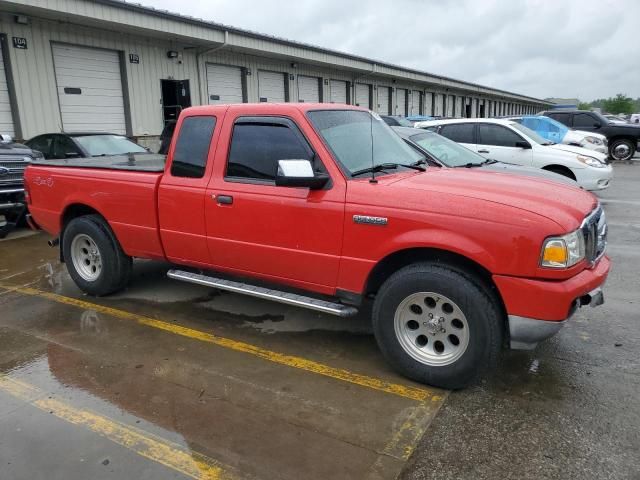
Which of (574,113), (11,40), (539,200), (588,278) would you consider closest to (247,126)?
(539,200)

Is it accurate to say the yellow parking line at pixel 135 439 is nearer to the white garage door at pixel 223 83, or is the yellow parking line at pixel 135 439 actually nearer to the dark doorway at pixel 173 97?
the dark doorway at pixel 173 97

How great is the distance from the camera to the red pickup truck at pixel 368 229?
3.12 metres

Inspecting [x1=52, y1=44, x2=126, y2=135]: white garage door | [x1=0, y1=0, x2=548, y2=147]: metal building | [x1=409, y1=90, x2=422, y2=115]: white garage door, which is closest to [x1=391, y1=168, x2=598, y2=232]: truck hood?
[x1=0, y1=0, x2=548, y2=147]: metal building

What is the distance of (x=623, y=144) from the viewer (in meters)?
19.8

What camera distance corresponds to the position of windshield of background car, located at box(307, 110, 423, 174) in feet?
12.8

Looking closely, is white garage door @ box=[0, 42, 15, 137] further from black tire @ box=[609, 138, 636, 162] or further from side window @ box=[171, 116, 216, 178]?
black tire @ box=[609, 138, 636, 162]

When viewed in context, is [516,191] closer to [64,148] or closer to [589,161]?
[589,161]

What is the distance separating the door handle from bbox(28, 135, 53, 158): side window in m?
7.02

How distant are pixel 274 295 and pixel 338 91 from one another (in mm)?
22374

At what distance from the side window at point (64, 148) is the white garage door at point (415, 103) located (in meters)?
27.7

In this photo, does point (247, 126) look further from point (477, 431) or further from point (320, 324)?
point (477, 431)

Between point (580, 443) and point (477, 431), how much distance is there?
21.8 inches

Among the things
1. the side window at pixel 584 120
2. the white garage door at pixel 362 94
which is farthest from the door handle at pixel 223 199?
the white garage door at pixel 362 94

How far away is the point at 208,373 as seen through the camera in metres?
3.75
